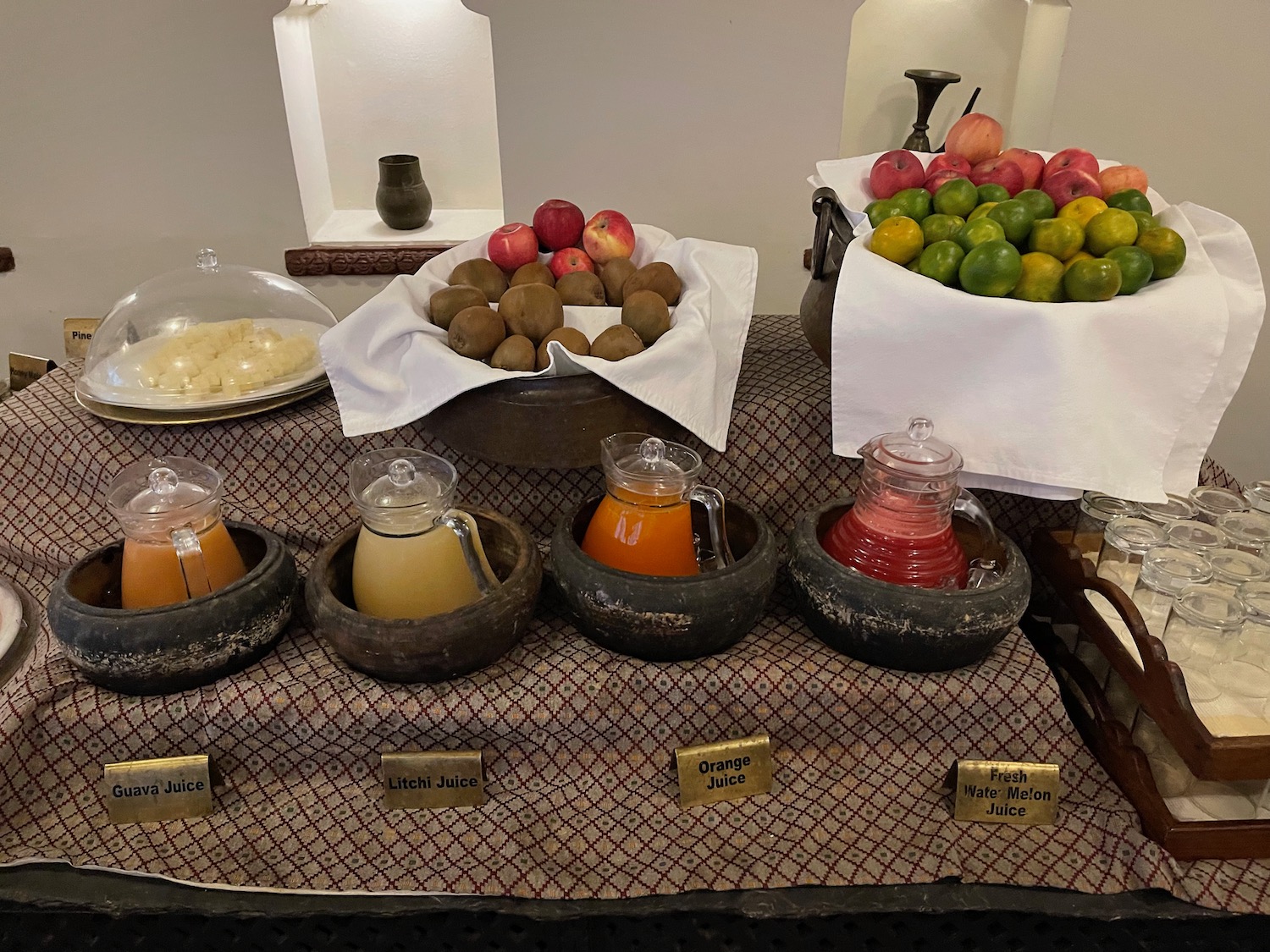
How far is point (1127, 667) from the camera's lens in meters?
0.88

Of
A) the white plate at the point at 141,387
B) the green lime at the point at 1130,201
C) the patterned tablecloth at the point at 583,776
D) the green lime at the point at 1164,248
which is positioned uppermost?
the green lime at the point at 1130,201

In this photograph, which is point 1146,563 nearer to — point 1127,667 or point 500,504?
point 1127,667

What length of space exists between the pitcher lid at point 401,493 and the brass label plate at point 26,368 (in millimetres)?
1167

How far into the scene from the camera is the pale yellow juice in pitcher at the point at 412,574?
34.6 inches

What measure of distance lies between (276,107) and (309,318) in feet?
4.21

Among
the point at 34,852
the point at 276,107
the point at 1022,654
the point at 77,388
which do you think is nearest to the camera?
the point at 34,852

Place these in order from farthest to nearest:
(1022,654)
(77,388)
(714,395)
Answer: (77,388) → (714,395) → (1022,654)

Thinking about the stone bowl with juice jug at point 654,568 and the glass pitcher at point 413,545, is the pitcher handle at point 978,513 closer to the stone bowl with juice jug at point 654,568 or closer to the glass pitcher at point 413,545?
the stone bowl with juice jug at point 654,568

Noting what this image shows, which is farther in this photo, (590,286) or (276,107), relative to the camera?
(276,107)

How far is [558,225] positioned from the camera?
1233mm

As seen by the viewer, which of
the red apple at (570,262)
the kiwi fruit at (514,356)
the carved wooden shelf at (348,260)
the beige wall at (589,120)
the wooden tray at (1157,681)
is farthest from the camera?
the carved wooden shelf at (348,260)

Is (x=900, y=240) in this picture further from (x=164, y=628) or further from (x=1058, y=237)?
(x=164, y=628)

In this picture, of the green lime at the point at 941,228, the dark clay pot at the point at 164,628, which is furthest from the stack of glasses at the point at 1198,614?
the dark clay pot at the point at 164,628

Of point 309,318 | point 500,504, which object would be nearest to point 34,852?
point 500,504
